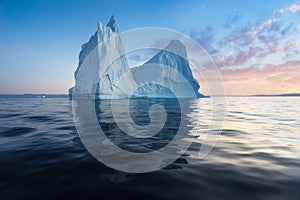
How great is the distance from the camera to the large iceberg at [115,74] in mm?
44281

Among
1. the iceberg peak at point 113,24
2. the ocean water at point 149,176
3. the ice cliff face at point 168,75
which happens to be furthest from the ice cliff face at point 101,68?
the ocean water at point 149,176

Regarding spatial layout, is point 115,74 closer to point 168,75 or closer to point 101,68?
point 101,68

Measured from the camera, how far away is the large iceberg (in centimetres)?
4428

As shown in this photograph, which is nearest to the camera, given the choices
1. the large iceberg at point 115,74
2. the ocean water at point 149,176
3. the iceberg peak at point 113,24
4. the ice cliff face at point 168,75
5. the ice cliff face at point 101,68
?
the ocean water at point 149,176

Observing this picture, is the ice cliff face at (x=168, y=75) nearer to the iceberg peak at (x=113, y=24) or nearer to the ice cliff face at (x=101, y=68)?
the ice cliff face at (x=101, y=68)

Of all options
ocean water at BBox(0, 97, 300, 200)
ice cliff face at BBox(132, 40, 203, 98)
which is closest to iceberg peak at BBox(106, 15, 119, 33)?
ice cliff face at BBox(132, 40, 203, 98)

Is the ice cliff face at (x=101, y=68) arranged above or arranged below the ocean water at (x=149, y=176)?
above

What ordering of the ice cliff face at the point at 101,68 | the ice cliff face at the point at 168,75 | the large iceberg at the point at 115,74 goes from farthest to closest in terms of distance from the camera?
1. the ice cliff face at the point at 168,75
2. the large iceberg at the point at 115,74
3. the ice cliff face at the point at 101,68

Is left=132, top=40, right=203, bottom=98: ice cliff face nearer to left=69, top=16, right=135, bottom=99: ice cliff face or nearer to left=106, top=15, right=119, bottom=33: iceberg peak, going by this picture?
left=69, top=16, right=135, bottom=99: ice cliff face

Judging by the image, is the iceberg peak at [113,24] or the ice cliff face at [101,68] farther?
the iceberg peak at [113,24]

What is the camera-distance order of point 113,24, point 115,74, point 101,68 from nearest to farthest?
point 101,68 < point 115,74 < point 113,24

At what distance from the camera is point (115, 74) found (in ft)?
159

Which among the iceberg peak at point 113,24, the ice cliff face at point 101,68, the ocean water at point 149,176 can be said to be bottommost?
the ocean water at point 149,176

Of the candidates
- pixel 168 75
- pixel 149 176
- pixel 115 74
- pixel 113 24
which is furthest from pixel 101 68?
pixel 149 176
